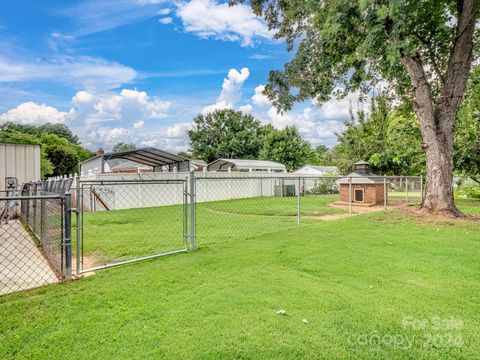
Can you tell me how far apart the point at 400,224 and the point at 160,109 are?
19.1 meters

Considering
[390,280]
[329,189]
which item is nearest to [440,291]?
[390,280]

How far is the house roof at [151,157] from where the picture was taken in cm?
1479

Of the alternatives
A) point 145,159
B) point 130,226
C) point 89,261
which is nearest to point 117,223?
point 130,226

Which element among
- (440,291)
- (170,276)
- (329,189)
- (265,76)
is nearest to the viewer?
(440,291)

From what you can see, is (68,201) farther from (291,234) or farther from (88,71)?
(88,71)

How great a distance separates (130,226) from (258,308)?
636 centimetres

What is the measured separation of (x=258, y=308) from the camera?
107 inches

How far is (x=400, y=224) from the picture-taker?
23.9 ft

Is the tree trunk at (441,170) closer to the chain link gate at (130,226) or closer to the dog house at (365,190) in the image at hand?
the dog house at (365,190)

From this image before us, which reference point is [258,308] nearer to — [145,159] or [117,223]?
[117,223]

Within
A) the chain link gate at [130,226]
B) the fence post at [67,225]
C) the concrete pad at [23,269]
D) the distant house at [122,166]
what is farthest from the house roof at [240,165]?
the fence post at [67,225]

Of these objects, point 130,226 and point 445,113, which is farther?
point 130,226

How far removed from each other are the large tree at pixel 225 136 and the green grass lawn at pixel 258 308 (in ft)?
116

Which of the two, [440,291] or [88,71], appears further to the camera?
[88,71]
